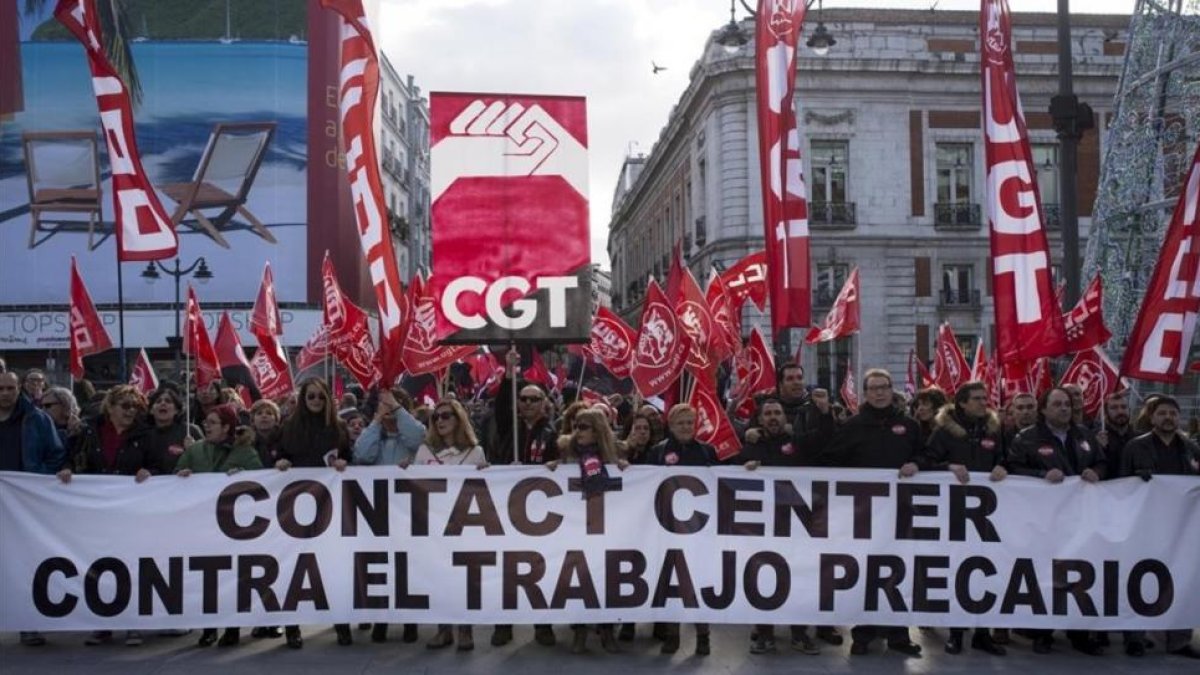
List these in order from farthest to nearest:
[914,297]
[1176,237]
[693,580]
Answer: [914,297] < [1176,237] < [693,580]

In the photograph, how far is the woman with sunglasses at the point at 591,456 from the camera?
7.35 meters

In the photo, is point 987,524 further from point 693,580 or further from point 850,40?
point 850,40

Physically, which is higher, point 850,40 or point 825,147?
point 850,40

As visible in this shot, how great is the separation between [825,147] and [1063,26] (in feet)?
90.5

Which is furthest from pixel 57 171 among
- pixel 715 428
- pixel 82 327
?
pixel 715 428

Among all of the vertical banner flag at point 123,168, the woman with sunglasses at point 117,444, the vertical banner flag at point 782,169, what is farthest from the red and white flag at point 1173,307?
the vertical banner flag at point 123,168

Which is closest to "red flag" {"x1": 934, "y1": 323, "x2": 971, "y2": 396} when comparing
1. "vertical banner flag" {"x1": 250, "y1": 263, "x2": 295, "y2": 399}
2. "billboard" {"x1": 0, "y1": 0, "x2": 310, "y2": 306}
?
"vertical banner flag" {"x1": 250, "y1": 263, "x2": 295, "y2": 399}

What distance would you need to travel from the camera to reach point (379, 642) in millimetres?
7480

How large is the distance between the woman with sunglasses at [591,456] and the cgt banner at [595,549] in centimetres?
7

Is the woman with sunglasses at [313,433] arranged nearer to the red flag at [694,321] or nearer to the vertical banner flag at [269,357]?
the red flag at [694,321]

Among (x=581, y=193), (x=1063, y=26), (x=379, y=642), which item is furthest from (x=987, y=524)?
(x=1063, y=26)

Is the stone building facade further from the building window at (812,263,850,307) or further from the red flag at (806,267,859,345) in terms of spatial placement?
the red flag at (806,267,859,345)

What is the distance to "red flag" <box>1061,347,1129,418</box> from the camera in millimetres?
12375

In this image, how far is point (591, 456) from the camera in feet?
24.4
